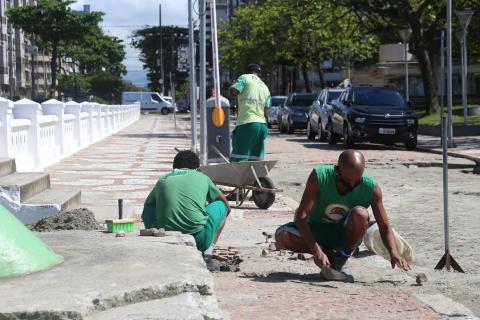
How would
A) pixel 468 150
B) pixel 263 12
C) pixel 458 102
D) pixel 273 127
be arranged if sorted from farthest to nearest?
1. pixel 458 102
2. pixel 263 12
3. pixel 273 127
4. pixel 468 150

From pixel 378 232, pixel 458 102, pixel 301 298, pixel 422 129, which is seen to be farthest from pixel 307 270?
pixel 458 102

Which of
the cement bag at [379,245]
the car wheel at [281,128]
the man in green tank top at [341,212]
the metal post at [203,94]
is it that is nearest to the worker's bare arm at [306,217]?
the man in green tank top at [341,212]

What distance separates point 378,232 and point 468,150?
14.9 m

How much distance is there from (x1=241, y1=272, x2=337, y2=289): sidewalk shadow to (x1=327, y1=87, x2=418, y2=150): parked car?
16701 millimetres

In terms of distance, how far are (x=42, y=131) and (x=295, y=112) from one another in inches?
804

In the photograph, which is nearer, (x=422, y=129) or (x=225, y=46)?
(x=422, y=129)

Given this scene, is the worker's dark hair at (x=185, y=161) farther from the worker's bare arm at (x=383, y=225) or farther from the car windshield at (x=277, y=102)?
the car windshield at (x=277, y=102)

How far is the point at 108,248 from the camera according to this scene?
5844mm

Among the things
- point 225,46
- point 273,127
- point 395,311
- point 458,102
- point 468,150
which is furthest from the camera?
point 225,46

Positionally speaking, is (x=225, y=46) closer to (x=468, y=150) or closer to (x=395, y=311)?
(x=468, y=150)

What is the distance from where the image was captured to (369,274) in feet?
23.8

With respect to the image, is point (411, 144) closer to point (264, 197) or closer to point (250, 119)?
point (250, 119)

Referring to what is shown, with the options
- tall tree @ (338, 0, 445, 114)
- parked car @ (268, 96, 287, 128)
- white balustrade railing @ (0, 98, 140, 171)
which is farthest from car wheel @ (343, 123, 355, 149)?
parked car @ (268, 96, 287, 128)

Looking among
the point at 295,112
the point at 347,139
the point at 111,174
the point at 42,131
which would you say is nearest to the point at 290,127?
the point at 295,112
